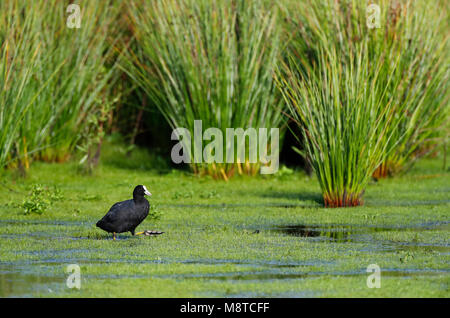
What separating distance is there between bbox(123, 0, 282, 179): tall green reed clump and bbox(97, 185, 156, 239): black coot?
18.5ft

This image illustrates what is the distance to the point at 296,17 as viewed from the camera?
1573cm

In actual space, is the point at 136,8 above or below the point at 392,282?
above

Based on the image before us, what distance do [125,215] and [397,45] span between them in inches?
282

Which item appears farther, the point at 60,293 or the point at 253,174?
the point at 253,174

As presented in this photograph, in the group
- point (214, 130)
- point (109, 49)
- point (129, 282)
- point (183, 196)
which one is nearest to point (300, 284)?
point (129, 282)

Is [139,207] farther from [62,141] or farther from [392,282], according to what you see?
[62,141]

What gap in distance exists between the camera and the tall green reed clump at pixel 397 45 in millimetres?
14914

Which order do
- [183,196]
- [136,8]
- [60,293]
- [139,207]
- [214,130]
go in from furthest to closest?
[136,8] → [214,130] → [183,196] → [139,207] → [60,293]

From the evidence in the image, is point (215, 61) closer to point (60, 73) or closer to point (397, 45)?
point (60, 73)

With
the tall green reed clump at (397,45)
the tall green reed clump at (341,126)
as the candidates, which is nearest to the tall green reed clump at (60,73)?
the tall green reed clump at (397,45)

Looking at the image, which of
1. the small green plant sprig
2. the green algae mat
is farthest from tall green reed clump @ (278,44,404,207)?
the small green plant sprig

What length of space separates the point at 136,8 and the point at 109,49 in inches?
34.2

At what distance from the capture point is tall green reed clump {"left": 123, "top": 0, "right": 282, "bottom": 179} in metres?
15.4

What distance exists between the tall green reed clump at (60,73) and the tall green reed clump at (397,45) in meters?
3.44
